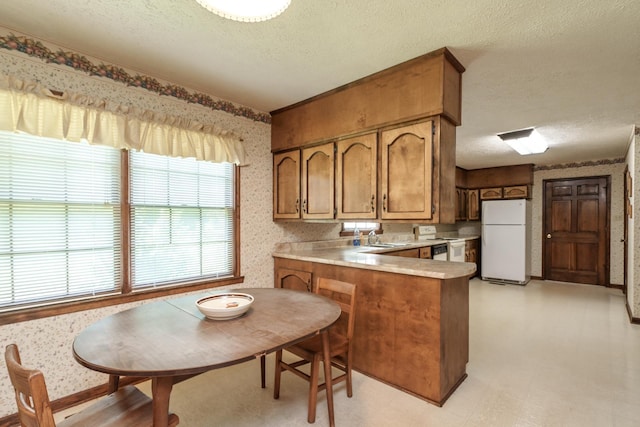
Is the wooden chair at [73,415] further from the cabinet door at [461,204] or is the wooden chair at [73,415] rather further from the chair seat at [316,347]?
the cabinet door at [461,204]

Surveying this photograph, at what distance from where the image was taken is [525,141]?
Answer: 4105mm

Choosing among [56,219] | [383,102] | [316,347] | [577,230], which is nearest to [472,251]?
[577,230]

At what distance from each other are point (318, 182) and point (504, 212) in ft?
15.6

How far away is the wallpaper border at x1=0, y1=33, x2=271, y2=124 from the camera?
75.0 inches

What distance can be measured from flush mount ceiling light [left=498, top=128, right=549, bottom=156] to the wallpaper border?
10.6 ft

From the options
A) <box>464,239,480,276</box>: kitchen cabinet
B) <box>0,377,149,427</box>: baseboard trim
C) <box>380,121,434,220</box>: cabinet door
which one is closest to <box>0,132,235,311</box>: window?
<box>0,377,149,427</box>: baseboard trim

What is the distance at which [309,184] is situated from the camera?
312 cm

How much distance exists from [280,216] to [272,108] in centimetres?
115

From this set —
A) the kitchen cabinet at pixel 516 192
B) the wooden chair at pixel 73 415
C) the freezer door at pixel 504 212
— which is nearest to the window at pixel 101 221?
the wooden chair at pixel 73 415

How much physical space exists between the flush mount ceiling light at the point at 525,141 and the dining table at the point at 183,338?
3.40 meters

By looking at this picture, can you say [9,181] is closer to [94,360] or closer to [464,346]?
[94,360]

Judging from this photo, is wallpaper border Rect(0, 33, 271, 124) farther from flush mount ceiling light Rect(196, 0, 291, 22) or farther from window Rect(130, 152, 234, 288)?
flush mount ceiling light Rect(196, 0, 291, 22)

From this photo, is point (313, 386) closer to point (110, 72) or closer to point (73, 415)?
point (73, 415)

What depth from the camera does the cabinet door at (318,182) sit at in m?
2.92
